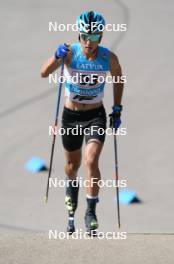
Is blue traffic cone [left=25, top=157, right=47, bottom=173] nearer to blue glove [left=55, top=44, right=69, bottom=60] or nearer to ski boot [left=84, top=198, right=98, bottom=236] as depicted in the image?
ski boot [left=84, top=198, right=98, bottom=236]

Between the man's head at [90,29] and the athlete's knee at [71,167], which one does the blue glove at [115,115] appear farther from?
the man's head at [90,29]

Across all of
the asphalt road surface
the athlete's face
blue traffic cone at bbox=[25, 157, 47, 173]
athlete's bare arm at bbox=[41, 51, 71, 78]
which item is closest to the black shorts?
athlete's bare arm at bbox=[41, 51, 71, 78]

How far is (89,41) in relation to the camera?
23.1 ft

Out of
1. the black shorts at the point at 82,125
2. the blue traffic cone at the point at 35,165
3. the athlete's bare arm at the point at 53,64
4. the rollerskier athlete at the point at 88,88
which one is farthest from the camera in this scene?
the blue traffic cone at the point at 35,165

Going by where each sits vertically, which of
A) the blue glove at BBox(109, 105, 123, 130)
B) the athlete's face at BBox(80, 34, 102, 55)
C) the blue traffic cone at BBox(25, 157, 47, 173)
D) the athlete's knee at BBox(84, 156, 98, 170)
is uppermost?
the blue traffic cone at BBox(25, 157, 47, 173)

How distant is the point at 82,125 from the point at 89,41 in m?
0.90

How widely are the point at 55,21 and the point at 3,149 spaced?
4.93 m

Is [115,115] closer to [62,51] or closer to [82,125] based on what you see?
[82,125]

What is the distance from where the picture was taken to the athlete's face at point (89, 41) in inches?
276

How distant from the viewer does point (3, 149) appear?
34.5 feet

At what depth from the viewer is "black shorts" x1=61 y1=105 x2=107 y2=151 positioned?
24.2 feet

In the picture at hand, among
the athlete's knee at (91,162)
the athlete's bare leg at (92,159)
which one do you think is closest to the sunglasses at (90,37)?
the athlete's bare leg at (92,159)

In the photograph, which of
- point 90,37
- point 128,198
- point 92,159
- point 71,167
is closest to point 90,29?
point 90,37

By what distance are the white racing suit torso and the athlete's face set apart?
93 millimetres
